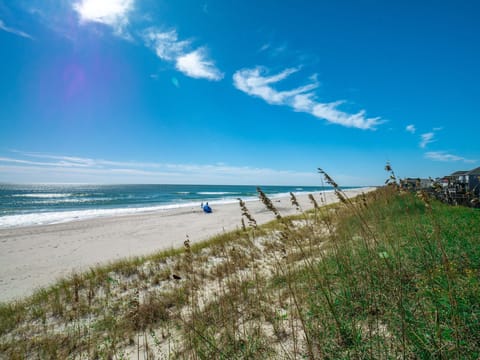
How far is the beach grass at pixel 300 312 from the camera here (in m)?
1.97

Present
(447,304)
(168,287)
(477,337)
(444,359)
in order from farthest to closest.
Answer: (168,287), (447,304), (477,337), (444,359)

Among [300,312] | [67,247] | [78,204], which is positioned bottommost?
[67,247]

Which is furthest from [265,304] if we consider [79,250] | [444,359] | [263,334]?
[79,250]

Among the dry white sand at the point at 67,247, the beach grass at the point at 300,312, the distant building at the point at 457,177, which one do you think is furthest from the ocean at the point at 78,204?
the dry white sand at the point at 67,247

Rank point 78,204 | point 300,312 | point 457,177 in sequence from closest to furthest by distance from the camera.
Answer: point 300,312 < point 457,177 < point 78,204

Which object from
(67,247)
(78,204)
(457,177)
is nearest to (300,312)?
(457,177)

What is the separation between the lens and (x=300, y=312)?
6.53ft

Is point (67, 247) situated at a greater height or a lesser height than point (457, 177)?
lesser

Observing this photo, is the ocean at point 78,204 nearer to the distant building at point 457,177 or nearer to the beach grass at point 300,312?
the beach grass at point 300,312

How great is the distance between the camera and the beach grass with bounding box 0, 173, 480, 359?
6.45 ft

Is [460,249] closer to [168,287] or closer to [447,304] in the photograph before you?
[447,304]

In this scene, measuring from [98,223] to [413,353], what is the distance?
23221 millimetres

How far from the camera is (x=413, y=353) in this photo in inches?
70.9

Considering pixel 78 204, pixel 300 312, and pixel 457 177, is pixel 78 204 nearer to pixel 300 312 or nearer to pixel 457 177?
pixel 300 312
